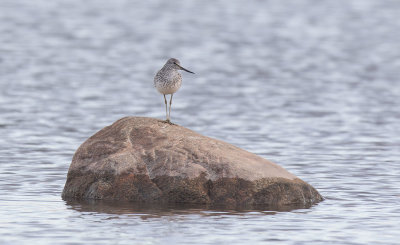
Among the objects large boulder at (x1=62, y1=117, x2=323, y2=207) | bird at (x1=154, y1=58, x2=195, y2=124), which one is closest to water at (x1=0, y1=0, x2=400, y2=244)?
→ large boulder at (x1=62, y1=117, x2=323, y2=207)

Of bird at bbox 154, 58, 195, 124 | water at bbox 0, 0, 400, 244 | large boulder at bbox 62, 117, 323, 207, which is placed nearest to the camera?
water at bbox 0, 0, 400, 244

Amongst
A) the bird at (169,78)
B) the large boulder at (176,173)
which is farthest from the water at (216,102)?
the bird at (169,78)

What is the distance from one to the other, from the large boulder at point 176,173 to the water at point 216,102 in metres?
0.42

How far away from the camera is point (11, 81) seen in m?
30.2

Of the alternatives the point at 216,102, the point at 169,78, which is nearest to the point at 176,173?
the point at 169,78

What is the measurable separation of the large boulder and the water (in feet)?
1.38

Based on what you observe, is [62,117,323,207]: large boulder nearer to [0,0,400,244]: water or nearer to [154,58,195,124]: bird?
[0,0,400,244]: water

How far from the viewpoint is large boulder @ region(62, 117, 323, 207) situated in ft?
42.8

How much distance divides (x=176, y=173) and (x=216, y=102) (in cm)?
1395

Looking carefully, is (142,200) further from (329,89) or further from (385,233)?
(329,89)

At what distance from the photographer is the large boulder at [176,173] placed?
42.8ft

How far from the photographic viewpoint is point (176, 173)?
42.6 feet

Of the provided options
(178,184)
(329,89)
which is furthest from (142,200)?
(329,89)

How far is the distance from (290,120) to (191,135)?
10.1 metres
